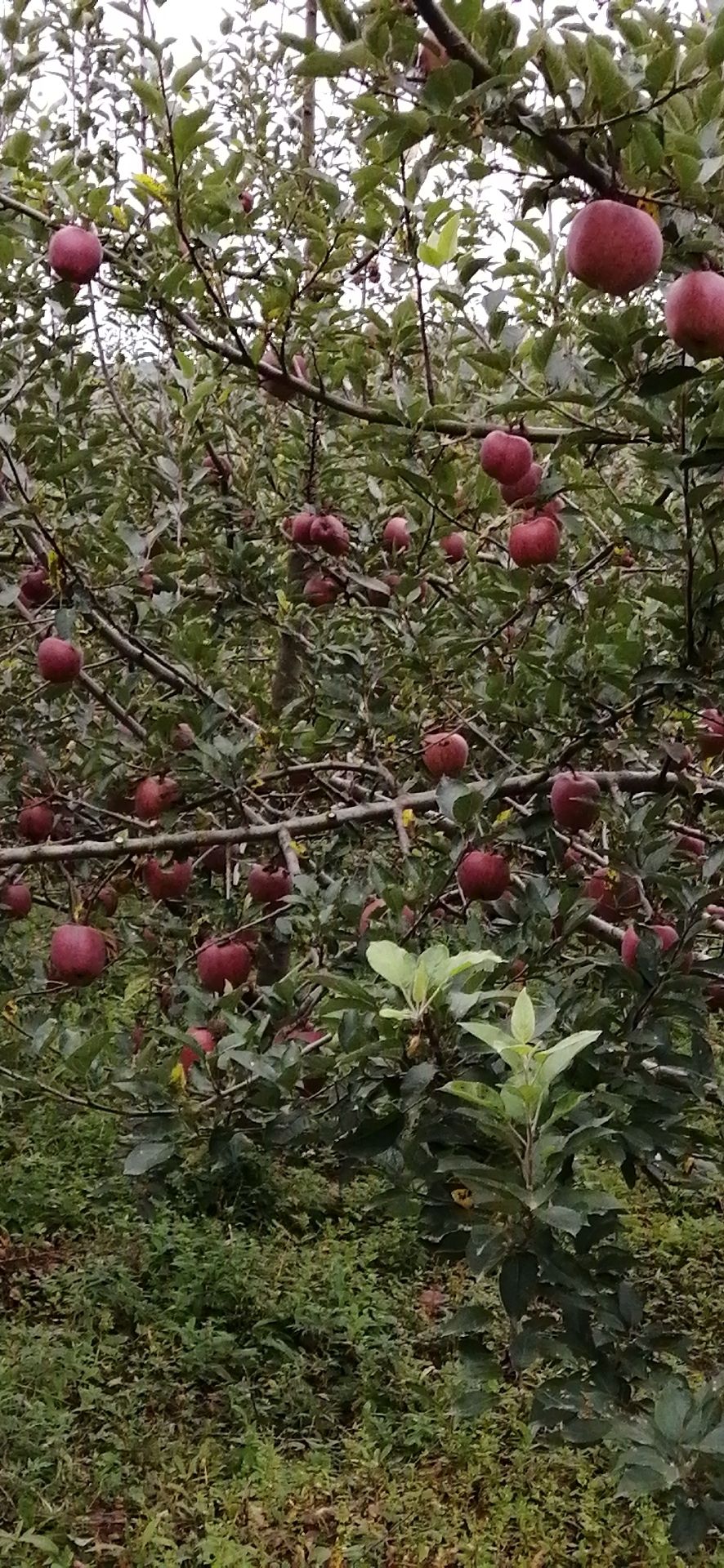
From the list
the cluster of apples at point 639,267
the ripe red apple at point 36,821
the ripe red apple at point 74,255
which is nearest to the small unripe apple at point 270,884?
the ripe red apple at point 36,821

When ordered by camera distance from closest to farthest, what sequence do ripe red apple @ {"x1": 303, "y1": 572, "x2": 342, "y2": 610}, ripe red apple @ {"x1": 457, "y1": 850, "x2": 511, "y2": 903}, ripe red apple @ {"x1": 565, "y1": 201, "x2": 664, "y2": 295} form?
1. ripe red apple @ {"x1": 565, "y1": 201, "x2": 664, "y2": 295}
2. ripe red apple @ {"x1": 457, "y1": 850, "x2": 511, "y2": 903}
3. ripe red apple @ {"x1": 303, "y1": 572, "x2": 342, "y2": 610}

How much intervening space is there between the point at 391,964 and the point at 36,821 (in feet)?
4.78

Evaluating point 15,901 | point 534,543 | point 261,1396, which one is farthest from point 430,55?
point 261,1396

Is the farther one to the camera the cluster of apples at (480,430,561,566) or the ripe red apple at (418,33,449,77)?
the cluster of apples at (480,430,561,566)

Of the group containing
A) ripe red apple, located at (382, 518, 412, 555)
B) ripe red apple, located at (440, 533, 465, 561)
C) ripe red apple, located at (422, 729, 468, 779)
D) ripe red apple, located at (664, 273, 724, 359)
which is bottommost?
ripe red apple, located at (422, 729, 468, 779)

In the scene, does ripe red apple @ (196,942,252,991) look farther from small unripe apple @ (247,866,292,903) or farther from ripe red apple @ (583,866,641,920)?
ripe red apple @ (583,866,641,920)

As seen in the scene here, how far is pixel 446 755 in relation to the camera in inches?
83.8

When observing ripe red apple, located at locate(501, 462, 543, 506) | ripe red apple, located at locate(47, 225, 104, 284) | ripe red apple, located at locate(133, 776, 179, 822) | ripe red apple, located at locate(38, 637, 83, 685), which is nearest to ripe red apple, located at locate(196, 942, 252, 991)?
ripe red apple, located at locate(133, 776, 179, 822)

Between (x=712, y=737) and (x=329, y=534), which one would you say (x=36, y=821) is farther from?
(x=712, y=737)

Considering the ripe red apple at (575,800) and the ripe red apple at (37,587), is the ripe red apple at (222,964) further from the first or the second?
the ripe red apple at (37,587)

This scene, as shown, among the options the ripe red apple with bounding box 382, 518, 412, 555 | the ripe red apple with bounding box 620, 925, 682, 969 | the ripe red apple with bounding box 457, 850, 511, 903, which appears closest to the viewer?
the ripe red apple with bounding box 620, 925, 682, 969

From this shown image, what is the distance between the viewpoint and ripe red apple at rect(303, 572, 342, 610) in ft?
9.08

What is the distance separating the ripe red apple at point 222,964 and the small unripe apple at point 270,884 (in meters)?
0.15

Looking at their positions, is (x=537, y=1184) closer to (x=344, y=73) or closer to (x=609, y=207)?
(x=609, y=207)
